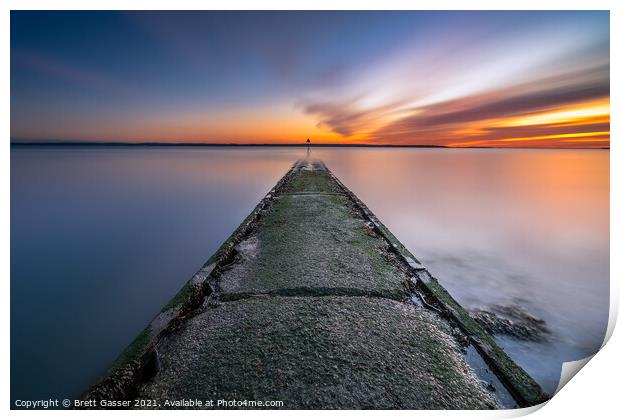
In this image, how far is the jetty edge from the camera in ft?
5.24

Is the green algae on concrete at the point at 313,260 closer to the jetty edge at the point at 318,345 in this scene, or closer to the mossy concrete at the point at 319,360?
the jetty edge at the point at 318,345

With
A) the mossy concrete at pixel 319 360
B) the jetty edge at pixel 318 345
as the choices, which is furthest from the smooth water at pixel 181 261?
the mossy concrete at pixel 319 360

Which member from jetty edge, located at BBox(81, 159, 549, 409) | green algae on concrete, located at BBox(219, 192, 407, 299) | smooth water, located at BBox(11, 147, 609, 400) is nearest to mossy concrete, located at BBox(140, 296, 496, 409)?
jetty edge, located at BBox(81, 159, 549, 409)

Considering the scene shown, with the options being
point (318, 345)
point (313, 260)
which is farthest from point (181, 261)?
point (318, 345)

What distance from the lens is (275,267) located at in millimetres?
3105

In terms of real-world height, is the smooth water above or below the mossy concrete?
below

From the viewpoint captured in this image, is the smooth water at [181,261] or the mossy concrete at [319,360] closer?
the mossy concrete at [319,360]

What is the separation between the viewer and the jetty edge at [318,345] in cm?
160

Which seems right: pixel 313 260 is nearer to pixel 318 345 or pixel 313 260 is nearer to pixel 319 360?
pixel 318 345

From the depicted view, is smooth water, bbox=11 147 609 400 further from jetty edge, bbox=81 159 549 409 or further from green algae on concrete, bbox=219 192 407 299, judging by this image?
green algae on concrete, bbox=219 192 407 299

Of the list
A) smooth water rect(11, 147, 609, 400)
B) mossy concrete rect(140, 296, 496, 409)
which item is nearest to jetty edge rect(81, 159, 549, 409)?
mossy concrete rect(140, 296, 496, 409)

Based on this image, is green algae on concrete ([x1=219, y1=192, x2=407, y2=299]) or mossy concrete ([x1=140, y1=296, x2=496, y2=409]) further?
green algae on concrete ([x1=219, y1=192, x2=407, y2=299])

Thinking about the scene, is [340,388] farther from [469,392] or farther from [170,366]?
[170,366]

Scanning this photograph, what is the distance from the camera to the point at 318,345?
6.18 ft
